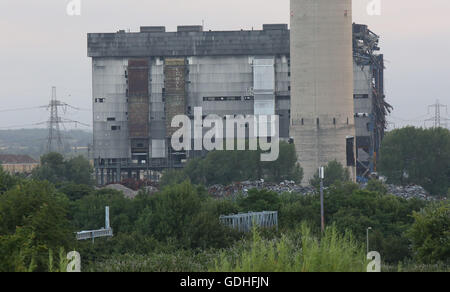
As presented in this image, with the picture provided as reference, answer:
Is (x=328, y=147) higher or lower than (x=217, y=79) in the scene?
lower

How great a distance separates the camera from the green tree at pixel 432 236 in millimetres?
43375

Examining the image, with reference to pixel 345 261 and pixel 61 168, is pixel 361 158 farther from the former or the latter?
pixel 345 261

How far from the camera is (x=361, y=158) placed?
134875mm

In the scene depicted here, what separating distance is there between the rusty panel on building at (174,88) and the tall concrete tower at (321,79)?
79.9ft

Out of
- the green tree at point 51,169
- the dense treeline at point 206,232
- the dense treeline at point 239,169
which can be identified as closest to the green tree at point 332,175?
the dense treeline at point 239,169

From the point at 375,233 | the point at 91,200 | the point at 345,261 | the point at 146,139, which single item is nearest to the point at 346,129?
the point at 146,139

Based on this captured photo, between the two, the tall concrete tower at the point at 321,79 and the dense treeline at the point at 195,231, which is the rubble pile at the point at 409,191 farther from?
the dense treeline at the point at 195,231

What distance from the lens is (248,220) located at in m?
57.3

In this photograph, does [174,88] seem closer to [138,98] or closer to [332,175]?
[138,98]

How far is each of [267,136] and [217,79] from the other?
→ 1100 cm

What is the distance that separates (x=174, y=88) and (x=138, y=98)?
17.5 ft

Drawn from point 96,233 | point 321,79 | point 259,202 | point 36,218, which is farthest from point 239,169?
point 36,218
